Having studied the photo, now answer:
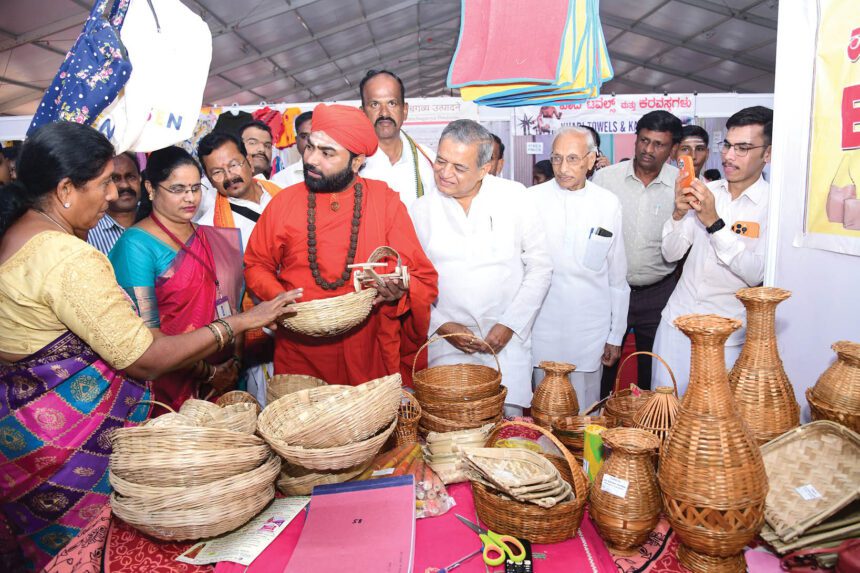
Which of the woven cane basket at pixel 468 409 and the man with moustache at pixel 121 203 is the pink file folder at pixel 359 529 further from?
the man with moustache at pixel 121 203

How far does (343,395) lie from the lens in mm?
1572

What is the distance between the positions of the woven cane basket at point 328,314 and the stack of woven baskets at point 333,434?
21.2 inches

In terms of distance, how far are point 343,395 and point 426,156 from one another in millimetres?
2659

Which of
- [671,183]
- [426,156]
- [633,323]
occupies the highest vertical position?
[426,156]

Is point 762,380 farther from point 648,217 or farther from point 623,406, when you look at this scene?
point 648,217

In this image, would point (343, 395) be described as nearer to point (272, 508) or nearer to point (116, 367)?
point (272, 508)

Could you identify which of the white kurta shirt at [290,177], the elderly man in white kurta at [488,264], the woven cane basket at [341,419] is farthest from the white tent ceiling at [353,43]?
the woven cane basket at [341,419]

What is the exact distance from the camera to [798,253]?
2189 mm

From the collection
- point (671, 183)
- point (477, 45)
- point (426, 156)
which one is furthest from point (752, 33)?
point (477, 45)

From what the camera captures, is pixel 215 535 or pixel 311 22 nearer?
pixel 215 535

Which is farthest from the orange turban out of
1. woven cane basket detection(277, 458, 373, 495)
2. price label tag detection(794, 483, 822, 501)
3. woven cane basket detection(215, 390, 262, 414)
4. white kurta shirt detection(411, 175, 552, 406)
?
price label tag detection(794, 483, 822, 501)

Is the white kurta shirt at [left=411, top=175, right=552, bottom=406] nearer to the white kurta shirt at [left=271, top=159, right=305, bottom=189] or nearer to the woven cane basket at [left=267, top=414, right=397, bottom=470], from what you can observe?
the white kurta shirt at [left=271, top=159, right=305, bottom=189]

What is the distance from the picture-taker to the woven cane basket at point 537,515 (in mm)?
1365

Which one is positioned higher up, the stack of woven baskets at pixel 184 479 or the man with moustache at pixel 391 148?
the man with moustache at pixel 391 148
